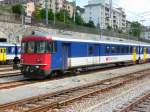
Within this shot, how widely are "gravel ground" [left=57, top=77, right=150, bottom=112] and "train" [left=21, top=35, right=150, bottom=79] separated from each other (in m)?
5.52

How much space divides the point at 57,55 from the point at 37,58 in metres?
1.51

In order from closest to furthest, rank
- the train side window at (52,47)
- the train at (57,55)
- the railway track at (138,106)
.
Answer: the railway track at (138,106) < the train at (57,55) < the train side window at (52,47)

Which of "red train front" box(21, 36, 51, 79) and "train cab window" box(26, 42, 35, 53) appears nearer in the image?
"red train front" box(21, 36, 51, 79)

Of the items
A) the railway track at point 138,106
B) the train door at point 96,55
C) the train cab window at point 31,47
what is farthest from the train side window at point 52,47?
the railway track at point 138,106

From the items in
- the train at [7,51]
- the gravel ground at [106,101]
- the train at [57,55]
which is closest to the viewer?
the gravel ground at [106,101]

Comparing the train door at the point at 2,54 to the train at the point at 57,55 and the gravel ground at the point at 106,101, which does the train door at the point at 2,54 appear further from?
the gravel ground at the point at 106,101

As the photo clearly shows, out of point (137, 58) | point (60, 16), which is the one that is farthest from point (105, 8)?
point (137, 58)

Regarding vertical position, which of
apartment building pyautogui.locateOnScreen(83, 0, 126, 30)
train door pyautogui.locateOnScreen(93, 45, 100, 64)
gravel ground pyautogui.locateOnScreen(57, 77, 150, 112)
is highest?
apartment building pyautogui.locateOnScreen(83, 0, 126, 30)

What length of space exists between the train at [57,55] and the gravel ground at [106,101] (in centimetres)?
552

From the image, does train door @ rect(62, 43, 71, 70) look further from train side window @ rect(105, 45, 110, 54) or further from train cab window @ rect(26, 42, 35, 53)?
train side window @ rect(105, 45, 110, 54)

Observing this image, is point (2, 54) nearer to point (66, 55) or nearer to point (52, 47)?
point (66, 55)

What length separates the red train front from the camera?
870 inches

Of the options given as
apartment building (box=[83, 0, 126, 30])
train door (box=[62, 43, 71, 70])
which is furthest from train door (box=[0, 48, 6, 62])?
apartment building (box=[83, 0, 126, 30])

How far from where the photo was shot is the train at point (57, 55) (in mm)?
22266
